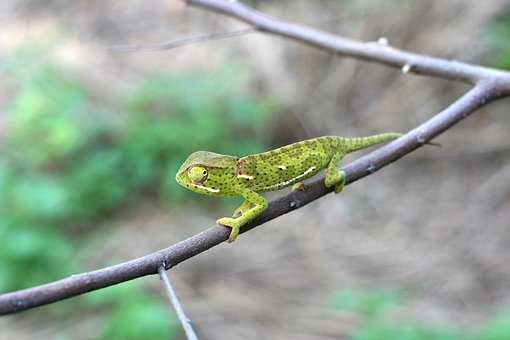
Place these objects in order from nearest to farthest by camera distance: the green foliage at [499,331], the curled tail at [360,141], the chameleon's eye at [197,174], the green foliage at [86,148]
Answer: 1. the chameleon's eye at [197,174]
2. the curled tail at [360,141]
3. the green foliage at [499,331]
4. the green foliage at [86,148]

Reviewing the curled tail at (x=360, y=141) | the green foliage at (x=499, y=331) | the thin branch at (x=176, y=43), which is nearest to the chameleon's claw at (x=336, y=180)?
the curled tail at (x=360, y=141)

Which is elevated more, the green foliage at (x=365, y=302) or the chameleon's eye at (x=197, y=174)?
the green foliage at (x=365, y=302)

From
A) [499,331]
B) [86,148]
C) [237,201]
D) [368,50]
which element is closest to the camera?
[368,50]

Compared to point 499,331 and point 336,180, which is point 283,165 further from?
point 499,331

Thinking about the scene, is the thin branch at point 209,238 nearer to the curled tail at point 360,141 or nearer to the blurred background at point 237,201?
the curled tail at point 360,141

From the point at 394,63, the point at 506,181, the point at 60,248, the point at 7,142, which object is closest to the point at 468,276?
the point at 506,181

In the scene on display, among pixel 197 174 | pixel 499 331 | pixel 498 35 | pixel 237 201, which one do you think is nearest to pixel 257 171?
pixel 197 174
